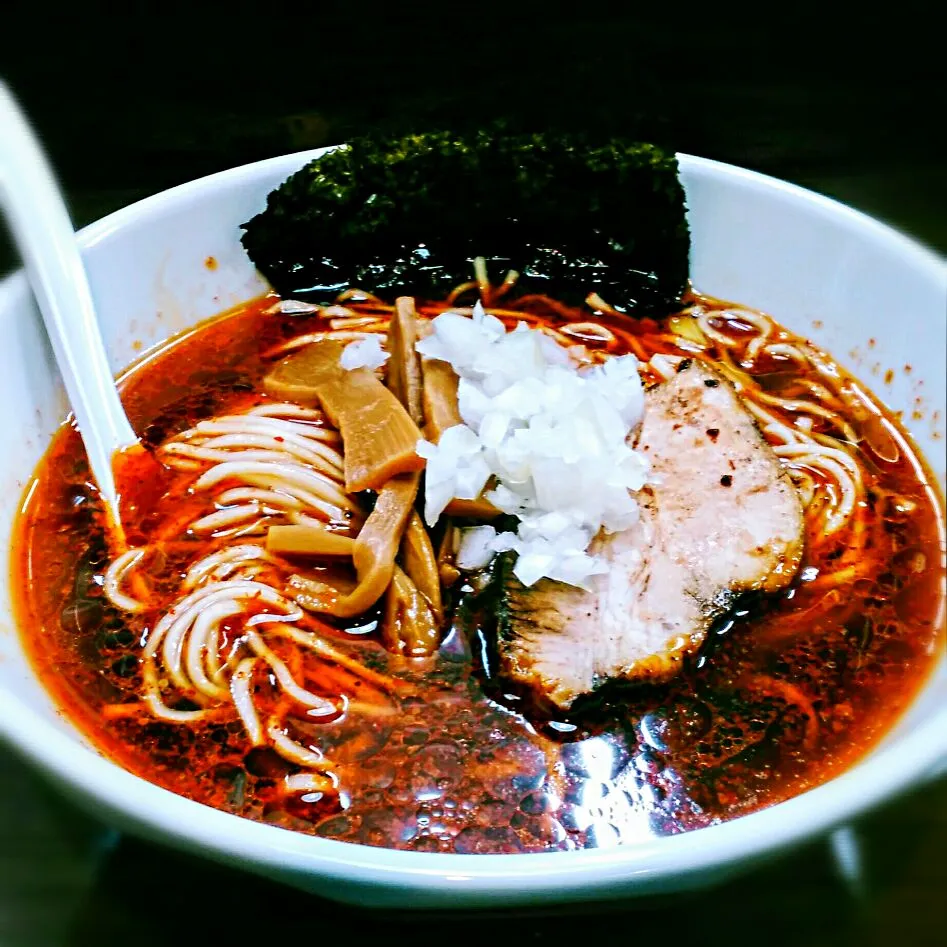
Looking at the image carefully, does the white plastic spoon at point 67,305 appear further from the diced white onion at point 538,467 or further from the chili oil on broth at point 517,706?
the diced white onion at point 538,467

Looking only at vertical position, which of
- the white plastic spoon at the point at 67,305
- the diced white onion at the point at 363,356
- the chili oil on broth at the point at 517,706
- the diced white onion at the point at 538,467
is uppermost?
the white plastic spoon at the point at 67,305

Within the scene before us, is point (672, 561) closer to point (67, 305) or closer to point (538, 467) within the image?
point (538, 467)

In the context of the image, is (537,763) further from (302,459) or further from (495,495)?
(302,459)

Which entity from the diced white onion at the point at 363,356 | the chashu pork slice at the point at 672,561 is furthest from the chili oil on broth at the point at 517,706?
the diced white onion at the point at 363,356

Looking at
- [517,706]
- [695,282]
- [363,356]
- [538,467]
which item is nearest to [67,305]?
[363,356]

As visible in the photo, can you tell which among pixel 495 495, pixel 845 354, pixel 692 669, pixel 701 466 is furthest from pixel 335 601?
pixel 845 354

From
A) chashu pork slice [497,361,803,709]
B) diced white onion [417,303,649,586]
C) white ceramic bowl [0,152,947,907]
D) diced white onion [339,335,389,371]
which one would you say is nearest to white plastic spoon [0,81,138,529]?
white ceramic bowl [0,152,947,907]
